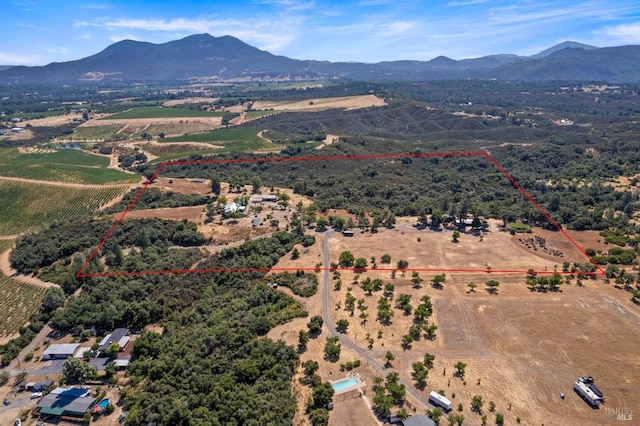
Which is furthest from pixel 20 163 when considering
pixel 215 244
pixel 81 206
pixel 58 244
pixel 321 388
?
pixel 321 388

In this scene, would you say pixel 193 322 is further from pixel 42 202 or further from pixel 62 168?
pixel 62 168

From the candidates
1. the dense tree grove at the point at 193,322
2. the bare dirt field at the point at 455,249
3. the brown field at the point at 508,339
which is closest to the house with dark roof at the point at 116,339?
the dense tree grove at the point at 193,322

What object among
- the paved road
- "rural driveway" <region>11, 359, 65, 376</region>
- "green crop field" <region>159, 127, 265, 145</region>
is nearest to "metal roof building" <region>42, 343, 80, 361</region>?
"rural driveway" <region>11, 359, 65, 376</region>

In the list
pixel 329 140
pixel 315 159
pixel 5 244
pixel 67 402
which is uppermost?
pixel 329 140

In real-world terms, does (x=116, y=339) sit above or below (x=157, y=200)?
below


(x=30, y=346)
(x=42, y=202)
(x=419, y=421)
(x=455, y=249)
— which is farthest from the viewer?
(x=42, y=202)

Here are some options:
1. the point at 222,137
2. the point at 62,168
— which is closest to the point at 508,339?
the point at 62,168

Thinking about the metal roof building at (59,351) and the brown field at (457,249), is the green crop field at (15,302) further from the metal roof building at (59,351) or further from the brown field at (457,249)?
the brown field at (457,249)
